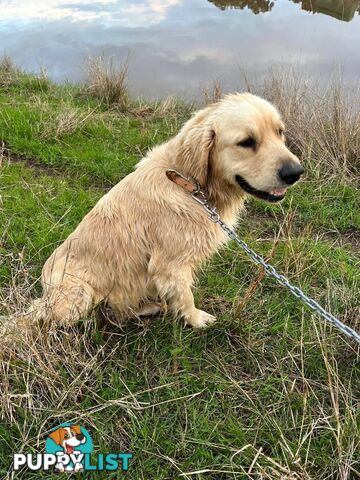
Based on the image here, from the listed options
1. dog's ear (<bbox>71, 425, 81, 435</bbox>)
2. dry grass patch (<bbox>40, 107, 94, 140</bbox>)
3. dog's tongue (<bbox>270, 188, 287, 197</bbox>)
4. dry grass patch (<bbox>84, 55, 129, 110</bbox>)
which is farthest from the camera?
dry grass patch (<bbox>84, 55, 129, 110</bbox>)

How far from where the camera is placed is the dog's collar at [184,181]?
2.94 meters

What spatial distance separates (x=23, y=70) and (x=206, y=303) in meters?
7.66

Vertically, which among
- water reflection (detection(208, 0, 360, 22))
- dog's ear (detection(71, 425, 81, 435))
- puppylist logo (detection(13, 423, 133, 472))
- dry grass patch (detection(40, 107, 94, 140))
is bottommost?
puppylist logo (detection(13, 423, 133, 472))

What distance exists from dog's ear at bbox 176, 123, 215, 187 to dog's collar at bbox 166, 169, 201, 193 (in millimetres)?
36

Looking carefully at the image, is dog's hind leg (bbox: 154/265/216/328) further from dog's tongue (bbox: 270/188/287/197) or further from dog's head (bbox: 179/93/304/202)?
dog's tongue (bbox: 270/188/287/197)

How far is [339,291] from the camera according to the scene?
327 centimetres

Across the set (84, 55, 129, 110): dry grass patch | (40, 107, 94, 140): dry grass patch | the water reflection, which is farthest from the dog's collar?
the water reflection

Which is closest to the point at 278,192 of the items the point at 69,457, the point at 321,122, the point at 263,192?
the point at 263,192

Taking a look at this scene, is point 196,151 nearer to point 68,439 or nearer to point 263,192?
point 263,192

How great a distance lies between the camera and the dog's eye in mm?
2723

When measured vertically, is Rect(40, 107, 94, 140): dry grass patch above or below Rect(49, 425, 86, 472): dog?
above

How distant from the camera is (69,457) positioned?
7.63ft

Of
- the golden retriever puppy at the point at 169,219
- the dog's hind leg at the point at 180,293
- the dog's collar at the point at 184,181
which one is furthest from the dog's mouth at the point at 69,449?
the dog's collar at the point at 184,181

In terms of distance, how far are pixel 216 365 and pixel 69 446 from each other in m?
1.09
